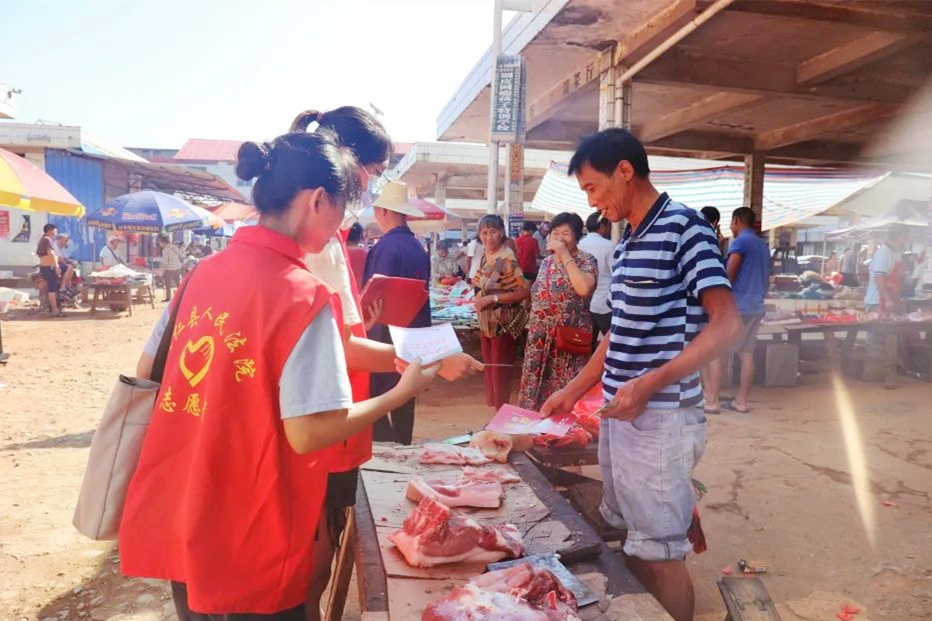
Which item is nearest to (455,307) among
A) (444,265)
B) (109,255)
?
(444,265)

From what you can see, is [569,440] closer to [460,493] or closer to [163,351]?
[460,493]

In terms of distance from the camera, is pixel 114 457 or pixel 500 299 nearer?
pixel 114 457

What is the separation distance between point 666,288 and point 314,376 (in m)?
1.39

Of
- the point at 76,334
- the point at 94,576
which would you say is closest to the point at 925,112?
the point at 94,576

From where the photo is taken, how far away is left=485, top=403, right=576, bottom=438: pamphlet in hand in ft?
8.64

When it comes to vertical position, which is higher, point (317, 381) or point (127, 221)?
point (127, 221)

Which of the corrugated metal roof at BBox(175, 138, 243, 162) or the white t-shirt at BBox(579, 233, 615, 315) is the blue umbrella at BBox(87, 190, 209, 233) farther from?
the corrugated metal roof at BBox(175, 138, 243, 162)

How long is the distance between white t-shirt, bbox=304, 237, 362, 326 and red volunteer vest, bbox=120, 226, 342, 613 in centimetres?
79

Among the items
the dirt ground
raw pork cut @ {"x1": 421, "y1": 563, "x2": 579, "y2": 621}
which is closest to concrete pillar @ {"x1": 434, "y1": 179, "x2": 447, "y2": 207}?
the dirt ground

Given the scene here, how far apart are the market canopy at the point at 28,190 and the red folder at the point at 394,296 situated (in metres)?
6.20

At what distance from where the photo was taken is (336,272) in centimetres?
245

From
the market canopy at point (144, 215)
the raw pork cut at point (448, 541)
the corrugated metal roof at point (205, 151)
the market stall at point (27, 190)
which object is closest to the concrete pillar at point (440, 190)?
the market canopy at point (144, 215)

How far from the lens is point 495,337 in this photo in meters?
5.91

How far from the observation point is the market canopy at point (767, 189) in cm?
1305
